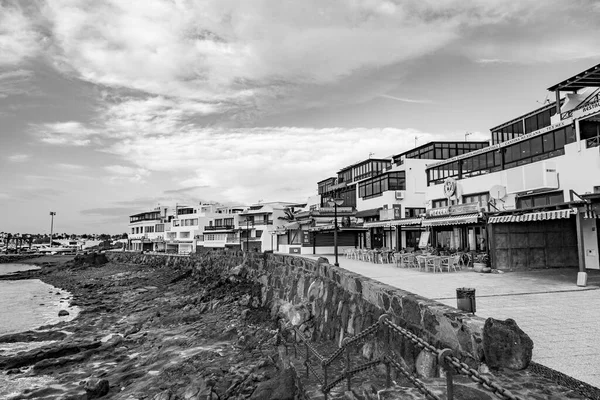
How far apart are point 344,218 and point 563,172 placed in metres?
21.5

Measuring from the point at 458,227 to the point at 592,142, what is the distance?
1093 centimetres

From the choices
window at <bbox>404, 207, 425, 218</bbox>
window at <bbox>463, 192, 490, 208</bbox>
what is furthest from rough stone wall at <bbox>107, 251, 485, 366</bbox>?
window at <bbox>404, 207, 425, 218</bbox>

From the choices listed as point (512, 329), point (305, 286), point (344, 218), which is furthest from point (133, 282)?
A: point (512, 329)

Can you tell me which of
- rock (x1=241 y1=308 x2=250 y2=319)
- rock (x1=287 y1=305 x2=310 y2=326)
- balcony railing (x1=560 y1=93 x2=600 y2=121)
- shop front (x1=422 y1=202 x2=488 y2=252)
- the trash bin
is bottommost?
rock (x1=241 y1=308 x2=250 y2=319)

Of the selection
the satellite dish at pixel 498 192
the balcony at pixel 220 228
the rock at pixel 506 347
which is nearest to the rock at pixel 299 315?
the rock at pixel 506 347

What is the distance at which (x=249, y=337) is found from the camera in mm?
15094

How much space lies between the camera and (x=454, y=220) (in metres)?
19.7

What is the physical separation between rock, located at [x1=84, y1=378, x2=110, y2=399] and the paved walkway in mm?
10586

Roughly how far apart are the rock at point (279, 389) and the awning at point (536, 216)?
1142cm

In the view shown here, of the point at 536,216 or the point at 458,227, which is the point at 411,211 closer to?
the point at 458,227

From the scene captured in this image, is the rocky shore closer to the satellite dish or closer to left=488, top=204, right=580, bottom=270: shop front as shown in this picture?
left=488, top=204, right=580, bottom=270: shop front

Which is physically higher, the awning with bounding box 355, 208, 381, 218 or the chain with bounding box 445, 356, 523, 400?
the awning with bounding box 355, 208, 381, 218

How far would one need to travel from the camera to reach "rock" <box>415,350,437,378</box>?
6.21m

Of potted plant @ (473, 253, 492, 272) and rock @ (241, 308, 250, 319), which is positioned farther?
rock @ (241, 308, 250, 319)
